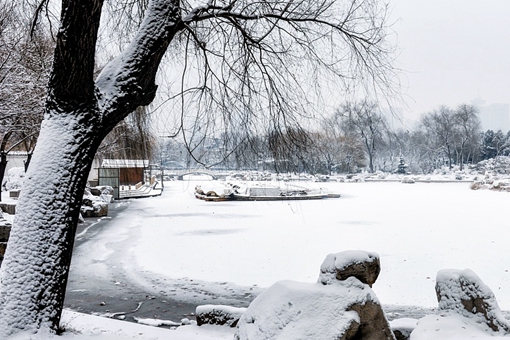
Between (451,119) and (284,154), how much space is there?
6945cm

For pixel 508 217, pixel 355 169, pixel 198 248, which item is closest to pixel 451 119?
pixel 355 169

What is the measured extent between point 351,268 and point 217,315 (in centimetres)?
237

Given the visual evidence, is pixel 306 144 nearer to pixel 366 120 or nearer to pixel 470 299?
pixel 366 120

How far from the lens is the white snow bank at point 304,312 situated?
3021 millimetres

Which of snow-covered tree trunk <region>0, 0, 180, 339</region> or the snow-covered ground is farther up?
snow-covered tree trunk <region>0, 0, 180, 339</region>

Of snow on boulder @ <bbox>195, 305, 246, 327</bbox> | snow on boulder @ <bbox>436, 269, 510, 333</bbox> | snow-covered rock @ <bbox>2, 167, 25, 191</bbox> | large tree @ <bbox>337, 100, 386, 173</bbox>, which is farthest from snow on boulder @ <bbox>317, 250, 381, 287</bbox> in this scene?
snow-covered rock @ <bbox>2, 167, 25, 191</bbox>

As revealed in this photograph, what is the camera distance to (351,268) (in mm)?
3334

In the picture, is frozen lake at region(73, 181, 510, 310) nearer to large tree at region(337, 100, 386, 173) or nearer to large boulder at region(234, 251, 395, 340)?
large tree at region(337, 100, 386, 173)

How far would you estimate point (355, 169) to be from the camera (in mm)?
69375

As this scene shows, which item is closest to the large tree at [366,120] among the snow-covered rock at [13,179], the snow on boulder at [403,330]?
the snow on boulder at [403,330]

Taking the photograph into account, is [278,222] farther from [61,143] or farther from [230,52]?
[61,143]

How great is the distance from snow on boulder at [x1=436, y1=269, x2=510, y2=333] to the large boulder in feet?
3.72

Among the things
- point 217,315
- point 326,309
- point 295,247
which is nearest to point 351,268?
point 326,309

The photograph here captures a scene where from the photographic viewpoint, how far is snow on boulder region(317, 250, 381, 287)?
11.0ft
